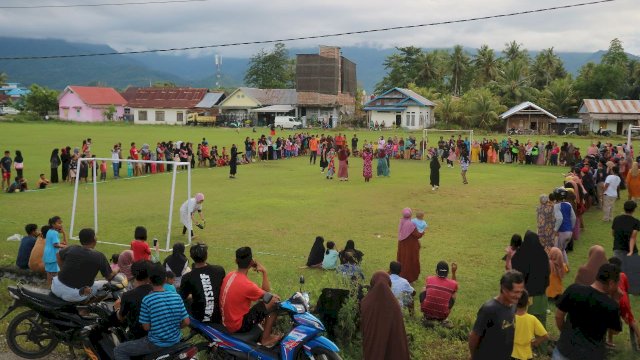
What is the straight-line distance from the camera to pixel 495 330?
4.84m

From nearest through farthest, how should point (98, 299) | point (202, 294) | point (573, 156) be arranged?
point (202, 294) → point (98, 299) → point (573, 156)

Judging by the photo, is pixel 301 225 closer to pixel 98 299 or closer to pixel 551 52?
pixel 98 299

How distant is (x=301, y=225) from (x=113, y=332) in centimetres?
858

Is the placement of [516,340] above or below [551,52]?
below

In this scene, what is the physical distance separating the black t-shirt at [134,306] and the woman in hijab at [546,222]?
24.1 ft

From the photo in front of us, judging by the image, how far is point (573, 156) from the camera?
1155 inches

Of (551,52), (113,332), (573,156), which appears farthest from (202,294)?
(551,52)

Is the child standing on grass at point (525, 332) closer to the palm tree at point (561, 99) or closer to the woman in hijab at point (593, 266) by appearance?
the woman in hijab at point (593, 266)

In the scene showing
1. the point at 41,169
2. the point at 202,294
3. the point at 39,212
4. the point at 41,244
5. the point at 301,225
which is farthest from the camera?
the point at 41,169

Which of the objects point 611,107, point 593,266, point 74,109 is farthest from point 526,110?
point 74,109

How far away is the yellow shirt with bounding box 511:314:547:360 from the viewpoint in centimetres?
526

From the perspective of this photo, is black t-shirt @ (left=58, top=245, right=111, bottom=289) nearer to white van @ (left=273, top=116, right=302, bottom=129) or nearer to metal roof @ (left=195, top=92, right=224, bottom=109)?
white van @ (left=273, top=116, right=302, bottom=129)

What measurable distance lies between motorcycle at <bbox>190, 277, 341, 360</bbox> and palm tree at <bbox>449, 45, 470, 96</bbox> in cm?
7435

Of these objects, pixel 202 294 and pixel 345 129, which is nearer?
pixel 202 294
